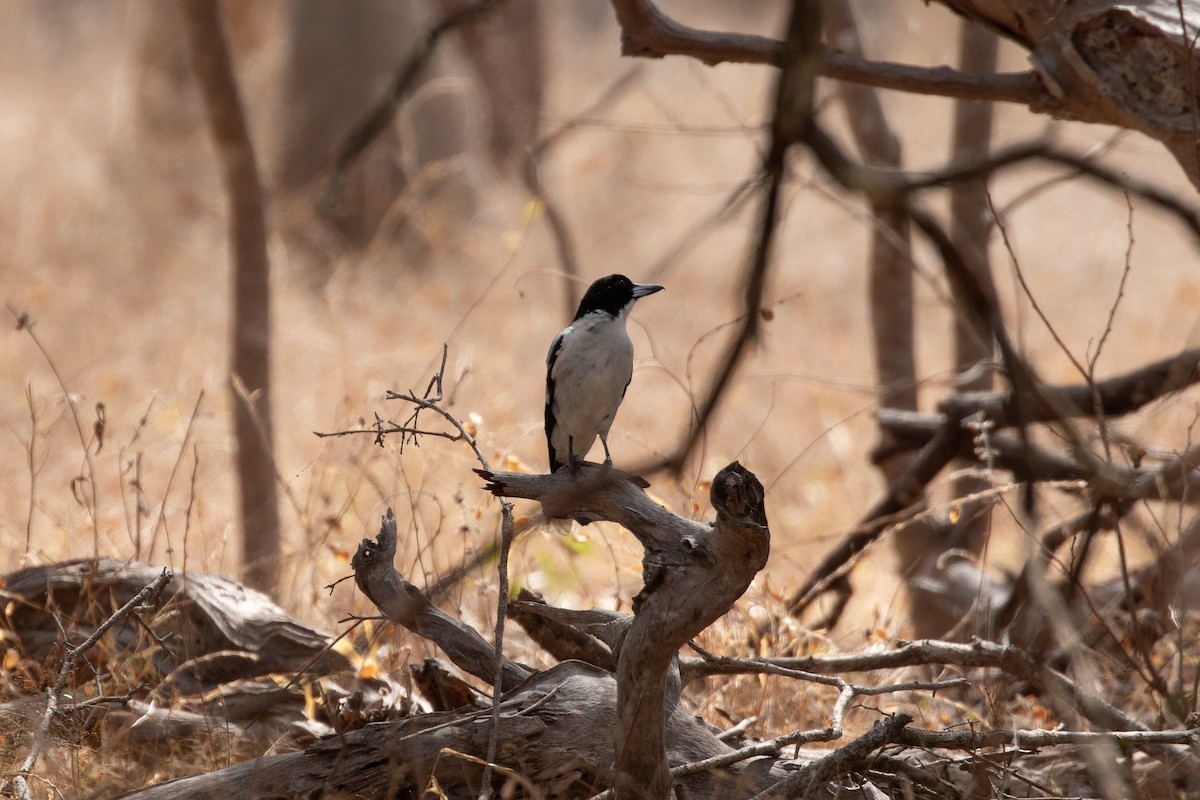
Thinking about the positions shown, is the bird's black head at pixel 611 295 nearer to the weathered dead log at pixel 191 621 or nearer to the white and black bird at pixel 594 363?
the white and black bird at pixel 594 363

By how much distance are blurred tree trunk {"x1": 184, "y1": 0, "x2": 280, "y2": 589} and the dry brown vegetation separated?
0.67ft

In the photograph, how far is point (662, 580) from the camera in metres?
2.11

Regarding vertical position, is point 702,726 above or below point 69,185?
below

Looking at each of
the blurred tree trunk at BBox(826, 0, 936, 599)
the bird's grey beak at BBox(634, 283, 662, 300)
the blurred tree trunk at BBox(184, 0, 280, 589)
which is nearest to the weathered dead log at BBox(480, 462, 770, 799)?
the bird's grey beak at BBox(634, 283, 662, 300)

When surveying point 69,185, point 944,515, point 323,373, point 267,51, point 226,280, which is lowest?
point 944,515

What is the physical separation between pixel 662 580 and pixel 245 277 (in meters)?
3.02

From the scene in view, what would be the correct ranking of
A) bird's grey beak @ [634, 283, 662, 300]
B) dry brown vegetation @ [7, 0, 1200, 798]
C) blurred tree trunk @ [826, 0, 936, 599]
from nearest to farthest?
bird's grey beak @ [634, 283, 662, 300] < dry brown vegetation @ [7, 0, 1200, 798] < blurred tree trunk @ [826, 0, 936, 599]

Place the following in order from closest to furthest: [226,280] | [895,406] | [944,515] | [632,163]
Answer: [944,515], [895,406], [226,280], [632,163]

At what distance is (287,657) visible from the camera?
3221 mm

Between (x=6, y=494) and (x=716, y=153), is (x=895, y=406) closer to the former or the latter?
(x=6, y=494)

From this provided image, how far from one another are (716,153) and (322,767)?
39.6 ft

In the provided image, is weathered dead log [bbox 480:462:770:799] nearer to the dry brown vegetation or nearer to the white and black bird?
the dry brown vegetation

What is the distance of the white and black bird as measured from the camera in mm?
3529

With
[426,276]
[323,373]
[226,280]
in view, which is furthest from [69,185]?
[323,373]
